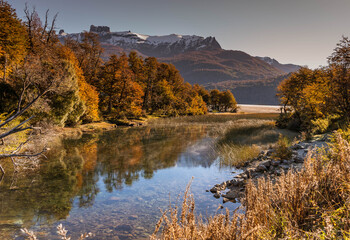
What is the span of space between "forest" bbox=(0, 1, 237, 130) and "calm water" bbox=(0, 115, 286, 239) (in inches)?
152

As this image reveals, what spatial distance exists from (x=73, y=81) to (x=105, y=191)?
21.0 metres

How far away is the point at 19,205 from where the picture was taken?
816cm

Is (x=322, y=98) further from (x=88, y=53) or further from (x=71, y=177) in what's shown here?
(x=88, y=53)

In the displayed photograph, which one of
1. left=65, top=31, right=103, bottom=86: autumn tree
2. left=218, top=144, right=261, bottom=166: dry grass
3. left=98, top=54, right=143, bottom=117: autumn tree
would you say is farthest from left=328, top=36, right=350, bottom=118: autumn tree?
left=65, top=31, right=103, bottom=86: autumn tree

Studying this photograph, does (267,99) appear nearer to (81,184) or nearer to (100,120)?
(100,120)

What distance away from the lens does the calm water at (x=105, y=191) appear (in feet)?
23.1

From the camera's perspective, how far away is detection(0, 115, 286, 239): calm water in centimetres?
704

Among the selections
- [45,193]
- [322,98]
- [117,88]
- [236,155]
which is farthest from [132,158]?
[117,88]

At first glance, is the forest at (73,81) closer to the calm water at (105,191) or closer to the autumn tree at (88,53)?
the autumn tree at (88,53)

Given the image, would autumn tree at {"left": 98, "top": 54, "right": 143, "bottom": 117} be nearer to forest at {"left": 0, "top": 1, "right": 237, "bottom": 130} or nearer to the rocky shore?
forest at {"left": 0, "top": 1, "right": 237, "bottom": 130}

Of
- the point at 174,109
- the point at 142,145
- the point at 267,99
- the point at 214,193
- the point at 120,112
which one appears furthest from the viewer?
the point at 267,99

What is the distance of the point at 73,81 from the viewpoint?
2634 cm

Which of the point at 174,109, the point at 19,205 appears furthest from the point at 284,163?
the point at 174,109

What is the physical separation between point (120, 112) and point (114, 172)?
2737cm
